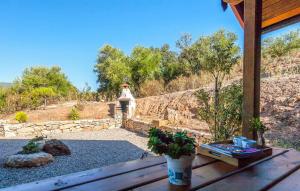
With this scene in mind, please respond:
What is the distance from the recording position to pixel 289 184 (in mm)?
1200

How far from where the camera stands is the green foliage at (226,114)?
3.29 m

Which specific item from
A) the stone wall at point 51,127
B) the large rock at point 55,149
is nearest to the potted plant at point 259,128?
the large rock at point 55,149

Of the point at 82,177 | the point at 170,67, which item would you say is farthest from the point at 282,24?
the point at 170,67

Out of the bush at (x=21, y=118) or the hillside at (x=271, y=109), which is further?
the bush at (x=21, y=118)

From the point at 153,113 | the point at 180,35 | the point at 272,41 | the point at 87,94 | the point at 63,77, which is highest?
the point at 180,35

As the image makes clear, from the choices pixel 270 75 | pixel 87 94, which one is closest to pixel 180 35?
pixel 87 94

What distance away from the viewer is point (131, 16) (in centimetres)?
1398

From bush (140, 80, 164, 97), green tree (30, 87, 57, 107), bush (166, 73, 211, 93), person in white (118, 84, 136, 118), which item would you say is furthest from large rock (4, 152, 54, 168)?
green tree (30, 87, 57, 107)

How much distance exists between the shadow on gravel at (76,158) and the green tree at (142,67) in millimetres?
6068

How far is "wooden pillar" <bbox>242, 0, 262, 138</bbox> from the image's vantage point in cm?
219

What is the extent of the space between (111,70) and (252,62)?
1180 centimetres

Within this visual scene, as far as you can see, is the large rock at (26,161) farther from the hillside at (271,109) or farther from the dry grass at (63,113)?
the dry grass at (63,113)

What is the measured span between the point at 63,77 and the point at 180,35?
8.61 meters

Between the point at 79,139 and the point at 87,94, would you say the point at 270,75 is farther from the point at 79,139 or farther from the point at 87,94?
the point at 87,94
